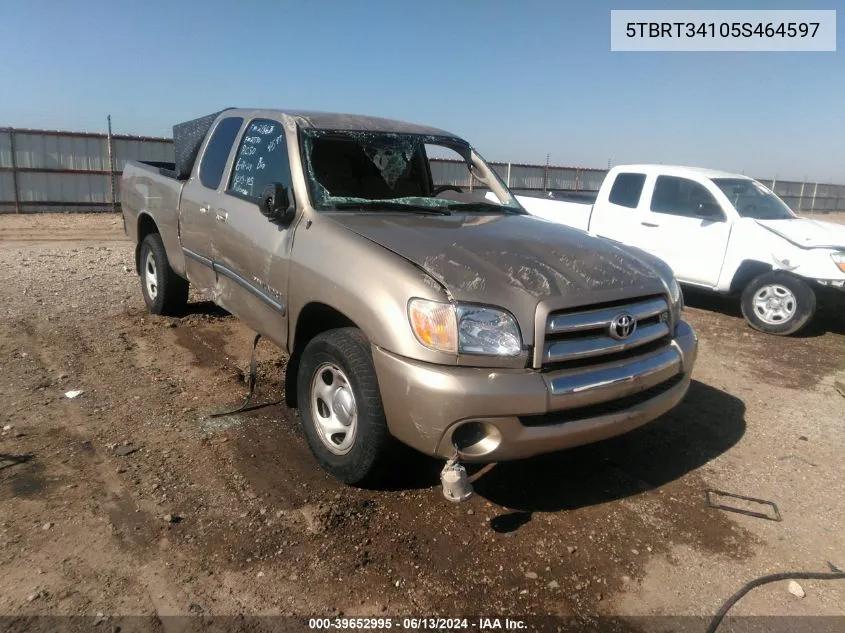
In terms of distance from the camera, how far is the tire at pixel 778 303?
6777mm

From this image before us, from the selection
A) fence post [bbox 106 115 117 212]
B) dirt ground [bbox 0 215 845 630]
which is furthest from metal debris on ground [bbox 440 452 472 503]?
fence post [bbox 106 115 117 212]

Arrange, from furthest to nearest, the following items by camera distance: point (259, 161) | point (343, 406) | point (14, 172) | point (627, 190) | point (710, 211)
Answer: point (14, 172)
point (627, 190)
point (710, 211)
point (259, 161)
point (343, 406)

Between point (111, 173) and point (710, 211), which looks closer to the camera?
point (710, 211)

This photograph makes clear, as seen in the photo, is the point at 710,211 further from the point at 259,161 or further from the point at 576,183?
the point at 576,183

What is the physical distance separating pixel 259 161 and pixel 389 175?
0.87 meters

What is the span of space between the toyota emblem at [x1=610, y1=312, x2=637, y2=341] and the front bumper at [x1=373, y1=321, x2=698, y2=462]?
14 cm

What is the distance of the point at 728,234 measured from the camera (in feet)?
24.5

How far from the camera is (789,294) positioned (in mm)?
6910

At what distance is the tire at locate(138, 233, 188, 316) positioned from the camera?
5707 millimetres

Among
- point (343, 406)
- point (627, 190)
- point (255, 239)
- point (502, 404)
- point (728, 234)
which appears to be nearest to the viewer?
point (502, 404)

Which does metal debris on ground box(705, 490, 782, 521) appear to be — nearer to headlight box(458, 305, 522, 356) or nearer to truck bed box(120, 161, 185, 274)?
headlight box(458, 305, 522, 356)

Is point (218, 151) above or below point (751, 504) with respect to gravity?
above

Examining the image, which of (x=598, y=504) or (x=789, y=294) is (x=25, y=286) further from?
(x=789, y=294)

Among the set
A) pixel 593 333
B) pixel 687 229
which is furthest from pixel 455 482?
pixel 687 229
